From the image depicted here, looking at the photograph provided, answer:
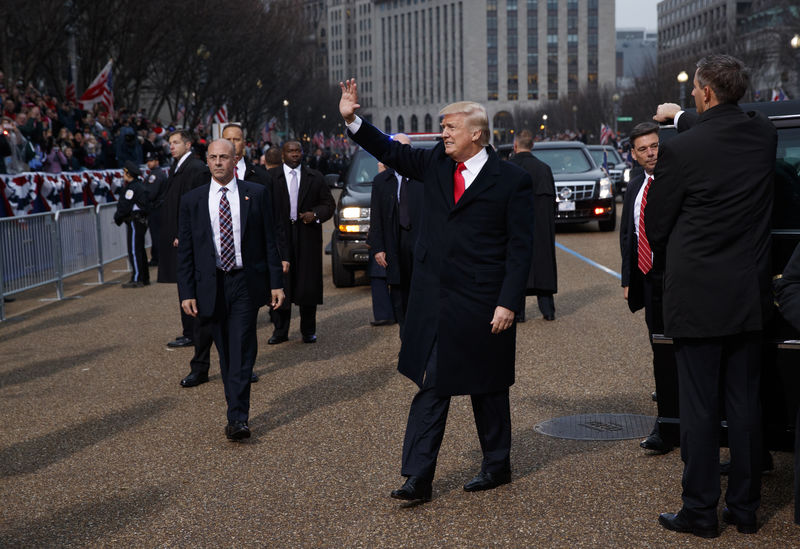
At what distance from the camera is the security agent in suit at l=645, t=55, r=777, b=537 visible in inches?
182

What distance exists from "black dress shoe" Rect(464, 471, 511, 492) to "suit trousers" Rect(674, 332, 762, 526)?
1044 mm

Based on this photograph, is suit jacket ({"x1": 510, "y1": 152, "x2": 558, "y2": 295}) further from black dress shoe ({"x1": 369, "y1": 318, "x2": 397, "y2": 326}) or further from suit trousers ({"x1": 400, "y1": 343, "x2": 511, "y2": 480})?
suit trousers ({"x1": 400, "y1": 343, "x2": 511, "y2": 480})

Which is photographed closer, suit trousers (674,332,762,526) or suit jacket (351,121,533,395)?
suit trousers (674,332,762,526)

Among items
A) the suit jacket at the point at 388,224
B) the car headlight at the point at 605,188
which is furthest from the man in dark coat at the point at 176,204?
the car headlight at the point at 605,188

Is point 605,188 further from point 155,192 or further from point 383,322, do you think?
point 383,322

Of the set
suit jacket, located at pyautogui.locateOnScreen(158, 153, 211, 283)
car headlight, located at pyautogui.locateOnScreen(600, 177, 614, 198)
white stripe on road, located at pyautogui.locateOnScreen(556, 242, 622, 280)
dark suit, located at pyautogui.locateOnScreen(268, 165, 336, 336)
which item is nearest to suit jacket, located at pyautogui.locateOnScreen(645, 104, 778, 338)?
suit jacket, located at pyautogui.locateOnScreen(158, 153, 211, 283)

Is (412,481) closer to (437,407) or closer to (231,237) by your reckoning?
(437,407)

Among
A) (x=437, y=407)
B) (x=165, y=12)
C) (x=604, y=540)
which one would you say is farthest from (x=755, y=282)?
(x=165, y=12)

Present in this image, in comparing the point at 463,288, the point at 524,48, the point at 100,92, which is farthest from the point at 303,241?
the point at 524,48

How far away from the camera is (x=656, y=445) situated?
6039 millimetres

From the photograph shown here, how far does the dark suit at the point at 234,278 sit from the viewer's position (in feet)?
22.5

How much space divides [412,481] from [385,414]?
1984 mm

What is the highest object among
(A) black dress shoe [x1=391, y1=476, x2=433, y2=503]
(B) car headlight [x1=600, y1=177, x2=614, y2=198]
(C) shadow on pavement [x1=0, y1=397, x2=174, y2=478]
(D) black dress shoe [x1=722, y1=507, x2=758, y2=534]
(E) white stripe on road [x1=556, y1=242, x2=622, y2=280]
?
(B) car headlight [x1=600, y1=177, x2=614, y2=198]

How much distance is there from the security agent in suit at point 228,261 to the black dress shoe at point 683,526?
117 inches
